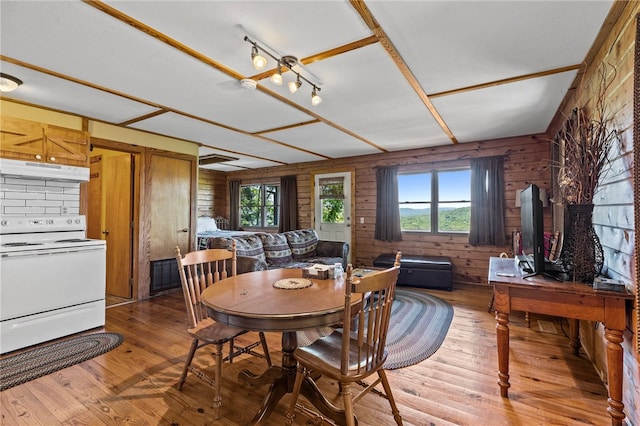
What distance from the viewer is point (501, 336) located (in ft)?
6.41

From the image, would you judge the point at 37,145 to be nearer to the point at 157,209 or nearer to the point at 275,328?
the point at 157,209

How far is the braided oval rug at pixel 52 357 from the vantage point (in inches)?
86.9

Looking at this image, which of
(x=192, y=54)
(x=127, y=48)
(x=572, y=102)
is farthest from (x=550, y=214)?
(x=127, y=48)

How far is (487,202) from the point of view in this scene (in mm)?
4883

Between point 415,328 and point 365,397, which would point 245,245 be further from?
point 365,397

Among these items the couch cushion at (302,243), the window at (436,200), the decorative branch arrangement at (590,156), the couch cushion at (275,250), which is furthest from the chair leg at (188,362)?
the window at (436,200)

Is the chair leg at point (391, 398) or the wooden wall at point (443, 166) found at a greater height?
the wooden wall at point (443, 166)

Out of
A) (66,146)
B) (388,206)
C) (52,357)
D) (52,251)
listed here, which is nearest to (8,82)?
(66,146)

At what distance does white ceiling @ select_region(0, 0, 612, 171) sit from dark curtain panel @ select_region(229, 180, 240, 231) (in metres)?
4.44

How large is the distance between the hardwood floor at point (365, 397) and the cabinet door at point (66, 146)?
78.8 inches

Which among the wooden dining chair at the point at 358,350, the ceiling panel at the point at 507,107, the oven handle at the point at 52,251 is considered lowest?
the wooden dining chair at the point at 358,350

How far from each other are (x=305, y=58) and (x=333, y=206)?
4.45 meters

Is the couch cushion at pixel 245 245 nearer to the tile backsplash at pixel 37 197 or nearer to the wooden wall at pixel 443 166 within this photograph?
the tile backsplash at pixel 37 197

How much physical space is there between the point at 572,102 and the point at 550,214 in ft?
6.84
